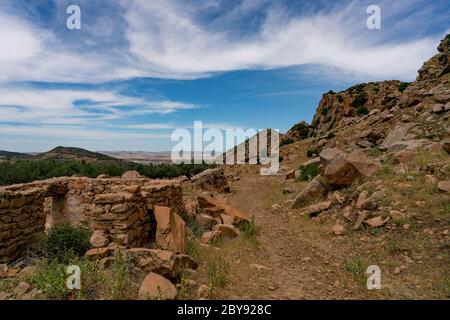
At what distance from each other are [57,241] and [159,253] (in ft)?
8.36

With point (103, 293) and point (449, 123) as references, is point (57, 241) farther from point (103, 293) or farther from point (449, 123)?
point (449, 123)

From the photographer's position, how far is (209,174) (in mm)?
16562

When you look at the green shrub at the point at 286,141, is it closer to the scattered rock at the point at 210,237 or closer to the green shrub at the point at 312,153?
the green shrub at the point at 312,153

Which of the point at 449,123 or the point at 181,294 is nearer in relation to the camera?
the point at 181,294

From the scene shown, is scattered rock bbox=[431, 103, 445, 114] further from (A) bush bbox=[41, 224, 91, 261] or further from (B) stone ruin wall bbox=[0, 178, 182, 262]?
(A) bush bbox=[41, 224, 91, 261]

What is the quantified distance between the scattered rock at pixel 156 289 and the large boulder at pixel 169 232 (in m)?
1.50

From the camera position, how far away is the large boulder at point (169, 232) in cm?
600

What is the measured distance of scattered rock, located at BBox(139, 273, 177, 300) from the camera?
4.07m

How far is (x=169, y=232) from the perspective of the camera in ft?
20.3

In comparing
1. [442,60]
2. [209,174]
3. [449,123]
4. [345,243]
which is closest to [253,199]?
[209,174]

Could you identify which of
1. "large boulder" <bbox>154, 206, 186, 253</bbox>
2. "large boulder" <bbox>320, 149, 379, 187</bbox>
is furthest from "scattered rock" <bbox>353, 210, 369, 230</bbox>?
"large boulder" <bbox>154, 206, 186, 253</bbox>

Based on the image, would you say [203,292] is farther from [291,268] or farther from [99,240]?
[99,240]

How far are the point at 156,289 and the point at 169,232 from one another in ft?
6.67
